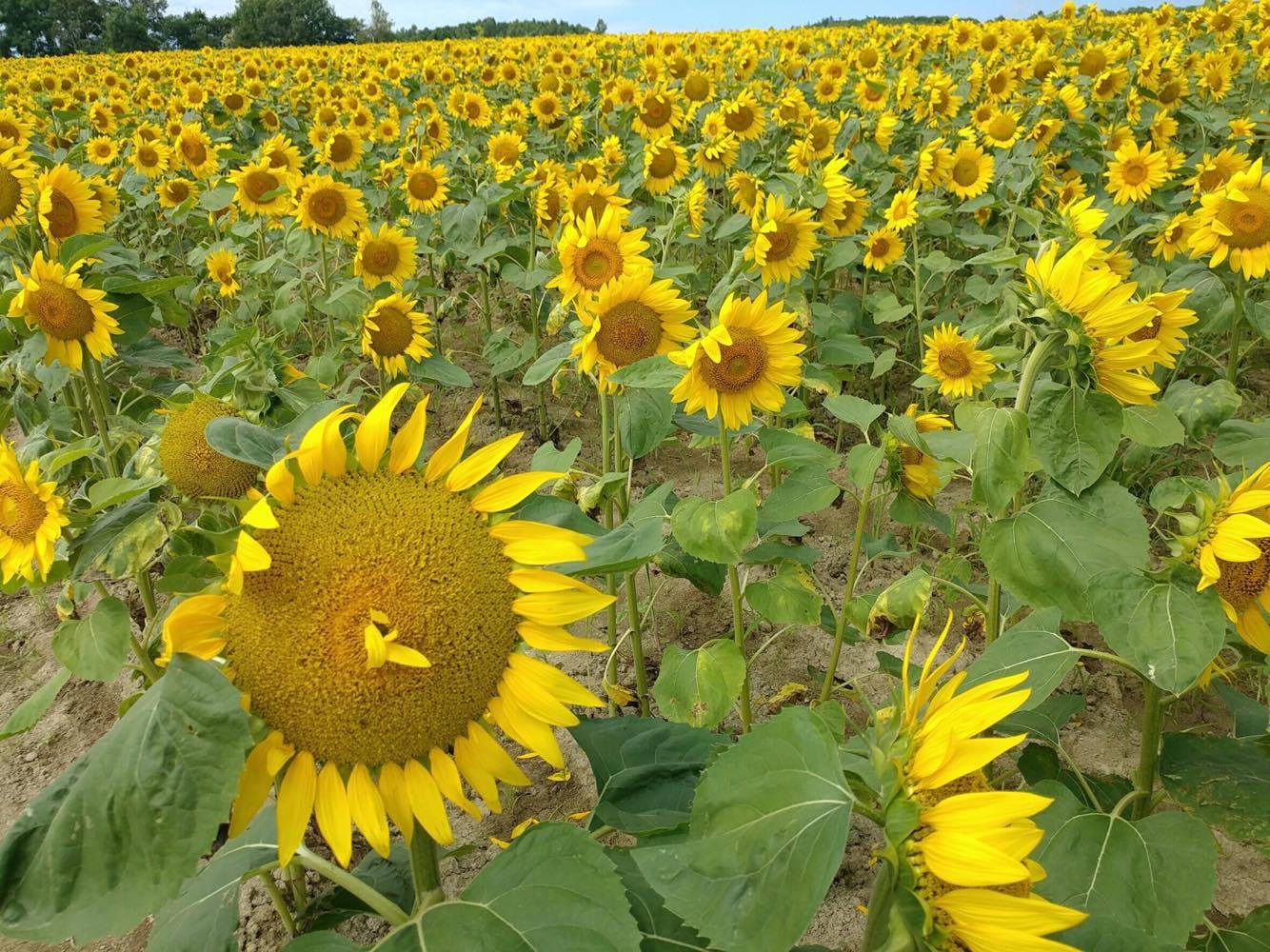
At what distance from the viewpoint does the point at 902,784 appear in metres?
0.85

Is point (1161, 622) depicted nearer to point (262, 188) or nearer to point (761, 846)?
point (761, 846)

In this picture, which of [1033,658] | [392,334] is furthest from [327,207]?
[1033,658]

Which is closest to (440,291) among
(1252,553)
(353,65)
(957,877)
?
(1252,553)

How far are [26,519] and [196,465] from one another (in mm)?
394

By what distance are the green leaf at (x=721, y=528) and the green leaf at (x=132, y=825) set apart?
115cm

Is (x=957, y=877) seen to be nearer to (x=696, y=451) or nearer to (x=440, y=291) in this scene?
(x=696, y=451)

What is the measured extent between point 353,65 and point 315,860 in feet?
39.8

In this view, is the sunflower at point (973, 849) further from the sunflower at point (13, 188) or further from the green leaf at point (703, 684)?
the sunflower at point (13, 188)

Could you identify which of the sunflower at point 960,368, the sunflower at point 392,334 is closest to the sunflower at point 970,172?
the sunflower at point 960,368

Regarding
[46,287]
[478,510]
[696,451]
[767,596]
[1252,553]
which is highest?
[46,287]

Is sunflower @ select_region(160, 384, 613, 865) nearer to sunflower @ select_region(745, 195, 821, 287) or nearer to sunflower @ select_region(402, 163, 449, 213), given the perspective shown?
sunflower @ select_region(745, 195, 821, 287)

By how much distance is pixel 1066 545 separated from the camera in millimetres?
1722

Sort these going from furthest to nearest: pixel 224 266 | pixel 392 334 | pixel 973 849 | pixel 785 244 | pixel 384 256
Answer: pixel 224 266, pixel 384 256, pixel 392 334, pixel 785 244, pixel 973 849

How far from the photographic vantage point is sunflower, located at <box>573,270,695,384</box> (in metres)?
2.37
